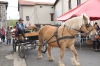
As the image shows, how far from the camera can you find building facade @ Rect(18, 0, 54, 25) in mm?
39906

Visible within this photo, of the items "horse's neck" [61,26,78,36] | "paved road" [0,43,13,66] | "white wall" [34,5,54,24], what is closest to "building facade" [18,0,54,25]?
"white wall" [34,5,54,24]

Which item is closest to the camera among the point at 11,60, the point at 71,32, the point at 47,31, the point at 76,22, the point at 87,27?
the point at 87,27

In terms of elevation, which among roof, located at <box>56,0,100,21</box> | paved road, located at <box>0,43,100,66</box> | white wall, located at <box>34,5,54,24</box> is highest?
white wall, located at <box>34,5,54,24</box>

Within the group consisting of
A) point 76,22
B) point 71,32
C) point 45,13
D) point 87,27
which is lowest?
point 71,32

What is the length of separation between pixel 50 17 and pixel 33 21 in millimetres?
5213

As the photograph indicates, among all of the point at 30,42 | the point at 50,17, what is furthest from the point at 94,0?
the point at 50,17

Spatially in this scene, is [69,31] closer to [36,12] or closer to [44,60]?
[44,60]

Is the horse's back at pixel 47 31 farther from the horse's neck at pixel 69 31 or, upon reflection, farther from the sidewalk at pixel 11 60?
the sidewalk at pixel 11 60

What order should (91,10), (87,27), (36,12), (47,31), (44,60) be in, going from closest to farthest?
(87,27) < (47,31) < (44,60) < (91,10) < (36,12)

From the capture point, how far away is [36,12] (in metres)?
41.2

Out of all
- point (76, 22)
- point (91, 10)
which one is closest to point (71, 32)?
point (76, 22)

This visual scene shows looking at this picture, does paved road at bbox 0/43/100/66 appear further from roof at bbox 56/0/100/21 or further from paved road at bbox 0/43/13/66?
roof at bbox 56/0/100/21

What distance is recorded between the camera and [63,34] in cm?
650

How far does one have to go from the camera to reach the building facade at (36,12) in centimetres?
3991
